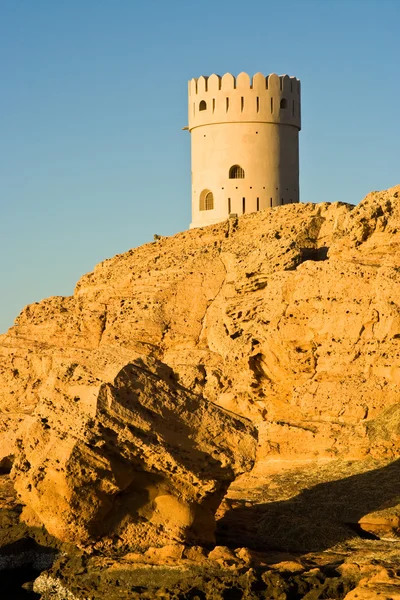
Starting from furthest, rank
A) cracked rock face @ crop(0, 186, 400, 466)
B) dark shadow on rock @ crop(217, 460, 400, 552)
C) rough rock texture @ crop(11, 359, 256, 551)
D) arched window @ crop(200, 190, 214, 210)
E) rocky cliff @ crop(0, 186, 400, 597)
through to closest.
A: arched window @ crop(200, 190, 214, 210) → cracked rock face @ crop(0, 186, 400, 466) → dark shadow on rock @ crop(217, 460, 400, 552) → rocky cliff @ crop(0, 186, 400, 597) → rough rock texture @ crop(11, 359, 256, 551)

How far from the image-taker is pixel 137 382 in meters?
16.0

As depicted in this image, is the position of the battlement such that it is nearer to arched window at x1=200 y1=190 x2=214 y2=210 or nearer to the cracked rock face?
arched window at x1=200 y1=190 x2=214 y2=210

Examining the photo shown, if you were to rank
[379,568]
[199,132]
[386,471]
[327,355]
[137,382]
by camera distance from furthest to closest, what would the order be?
[199,132] < [327,355] < [386,471] < [137,382] < [379,568]

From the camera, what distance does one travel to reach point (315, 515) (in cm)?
1830

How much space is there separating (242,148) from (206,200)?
2033 millimetres

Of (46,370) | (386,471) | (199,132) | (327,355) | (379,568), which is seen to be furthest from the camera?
(199,132)

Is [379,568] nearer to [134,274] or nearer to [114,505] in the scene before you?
[114,505]

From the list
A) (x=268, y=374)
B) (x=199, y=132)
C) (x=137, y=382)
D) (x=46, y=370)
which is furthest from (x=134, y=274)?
(x=199, y=132)

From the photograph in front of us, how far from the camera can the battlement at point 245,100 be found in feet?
136

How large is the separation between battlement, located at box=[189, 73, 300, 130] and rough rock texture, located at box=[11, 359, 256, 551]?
85.9 ft

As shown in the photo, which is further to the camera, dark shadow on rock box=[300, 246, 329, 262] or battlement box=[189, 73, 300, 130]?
battlement box=[189, 73, 300, 130]

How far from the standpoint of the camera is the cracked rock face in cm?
2214

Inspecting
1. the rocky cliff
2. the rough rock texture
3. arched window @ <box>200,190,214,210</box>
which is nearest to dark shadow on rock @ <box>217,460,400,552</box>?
the rocky cliff

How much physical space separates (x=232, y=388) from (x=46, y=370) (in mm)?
4035
